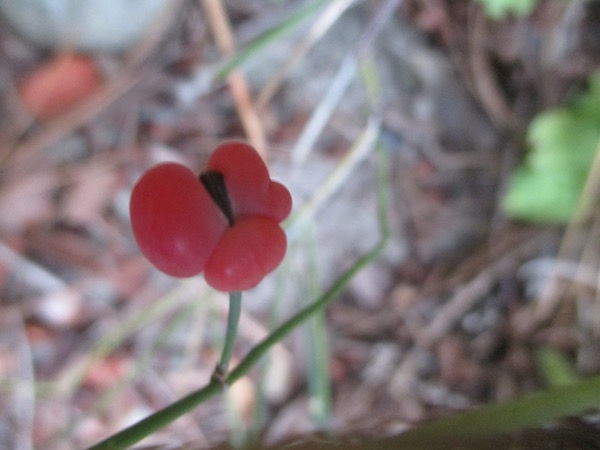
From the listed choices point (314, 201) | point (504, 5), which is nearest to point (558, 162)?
point (504, 5)

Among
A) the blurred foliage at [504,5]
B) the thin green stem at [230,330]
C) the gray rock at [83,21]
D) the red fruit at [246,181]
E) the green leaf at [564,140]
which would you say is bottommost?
the thin green stem at [230,330]

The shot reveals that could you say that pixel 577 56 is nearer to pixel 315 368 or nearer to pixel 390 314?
pixel 390 314

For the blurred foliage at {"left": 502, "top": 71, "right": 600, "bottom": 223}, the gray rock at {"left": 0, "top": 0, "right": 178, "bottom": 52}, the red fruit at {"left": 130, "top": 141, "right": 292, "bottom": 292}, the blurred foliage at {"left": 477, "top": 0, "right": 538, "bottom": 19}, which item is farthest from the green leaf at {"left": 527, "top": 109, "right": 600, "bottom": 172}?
the red fruit at {"left": 130, "top": 141, "right": 292, "bottom": 292}

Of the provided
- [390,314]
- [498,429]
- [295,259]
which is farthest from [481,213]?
[498,429]

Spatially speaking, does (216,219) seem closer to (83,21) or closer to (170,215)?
(170,215)

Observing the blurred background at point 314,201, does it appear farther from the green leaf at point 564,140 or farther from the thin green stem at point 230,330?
the thin green stem at point 230,330

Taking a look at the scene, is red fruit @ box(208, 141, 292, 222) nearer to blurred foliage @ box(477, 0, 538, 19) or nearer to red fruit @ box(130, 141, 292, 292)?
red fruit @ box(130, 141, 292, 292)

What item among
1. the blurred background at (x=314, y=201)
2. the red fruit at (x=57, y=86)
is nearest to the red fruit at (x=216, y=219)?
the blurred background at (x=314, y=201)
